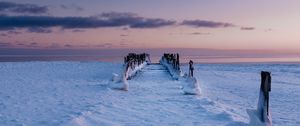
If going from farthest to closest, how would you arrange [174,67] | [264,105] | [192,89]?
[174,67]
[192,89]
[264,105]

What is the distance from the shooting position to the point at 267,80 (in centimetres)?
792

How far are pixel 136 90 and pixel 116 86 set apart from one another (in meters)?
0.79

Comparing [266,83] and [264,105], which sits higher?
[266,83]

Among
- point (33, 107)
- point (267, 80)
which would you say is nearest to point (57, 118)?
point (33, 107)

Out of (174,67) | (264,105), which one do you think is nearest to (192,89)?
(264,105)

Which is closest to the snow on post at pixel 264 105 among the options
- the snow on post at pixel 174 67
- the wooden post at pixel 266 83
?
the wooden post at pixel 266 83

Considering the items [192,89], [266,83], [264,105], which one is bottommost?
[192,89]

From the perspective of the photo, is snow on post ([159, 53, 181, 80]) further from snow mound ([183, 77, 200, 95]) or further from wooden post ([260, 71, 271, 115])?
wooden post ([260, 71, 271, 115])

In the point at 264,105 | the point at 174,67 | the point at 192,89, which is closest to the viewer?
the point at 264,105

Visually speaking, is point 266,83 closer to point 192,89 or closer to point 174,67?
point 192,89

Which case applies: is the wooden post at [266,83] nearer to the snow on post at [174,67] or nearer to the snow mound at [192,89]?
the snow mound at [192,89]

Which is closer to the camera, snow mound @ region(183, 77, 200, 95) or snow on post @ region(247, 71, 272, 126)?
snow on post @ region(247, 71, 272, 126)

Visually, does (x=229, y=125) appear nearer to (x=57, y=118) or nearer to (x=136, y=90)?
(x=57, y=118)

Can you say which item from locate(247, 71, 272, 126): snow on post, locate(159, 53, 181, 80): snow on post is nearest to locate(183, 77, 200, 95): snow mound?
locate(159, 53, 181, 80): snow on post
